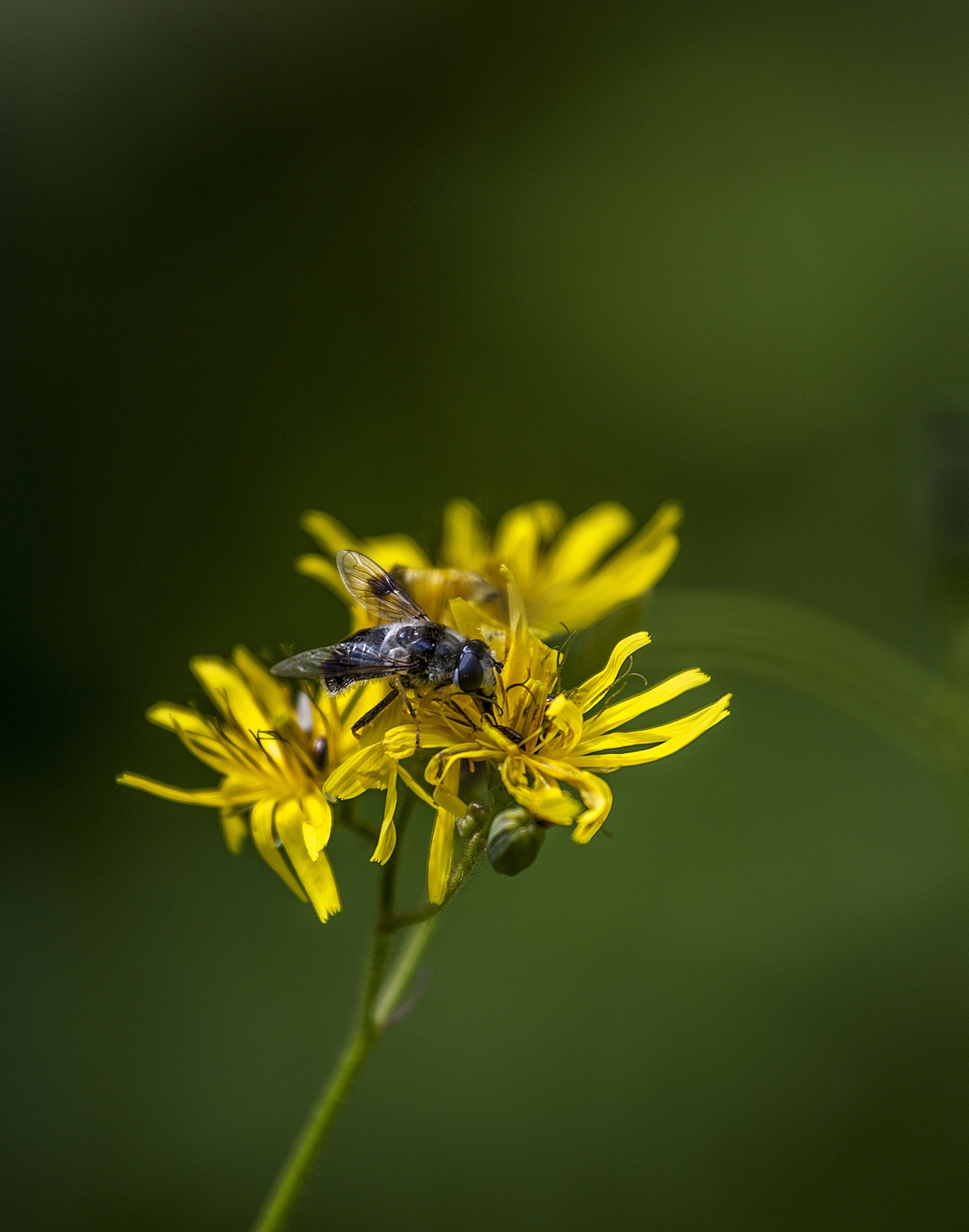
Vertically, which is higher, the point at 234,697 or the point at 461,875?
the point at 234,697

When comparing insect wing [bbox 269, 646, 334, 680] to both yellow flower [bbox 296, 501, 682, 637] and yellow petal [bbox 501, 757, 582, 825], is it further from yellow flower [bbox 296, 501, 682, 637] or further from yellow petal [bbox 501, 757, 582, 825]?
yellow petal [bbox 501, 757, 582, 825]

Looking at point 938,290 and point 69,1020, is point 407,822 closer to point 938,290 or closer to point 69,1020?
point 69,1020

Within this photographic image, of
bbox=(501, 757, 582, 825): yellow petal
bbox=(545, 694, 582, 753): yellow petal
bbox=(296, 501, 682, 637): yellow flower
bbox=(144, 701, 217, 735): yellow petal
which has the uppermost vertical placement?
bbox=(296, 501, 682, 637): yellow flower

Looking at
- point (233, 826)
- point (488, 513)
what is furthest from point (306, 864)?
point (488, 513)

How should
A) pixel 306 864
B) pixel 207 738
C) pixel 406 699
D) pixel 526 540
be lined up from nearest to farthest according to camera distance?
pixel 306 864 < pixel 406 699 < pixel 207 738 < pixel 526 540

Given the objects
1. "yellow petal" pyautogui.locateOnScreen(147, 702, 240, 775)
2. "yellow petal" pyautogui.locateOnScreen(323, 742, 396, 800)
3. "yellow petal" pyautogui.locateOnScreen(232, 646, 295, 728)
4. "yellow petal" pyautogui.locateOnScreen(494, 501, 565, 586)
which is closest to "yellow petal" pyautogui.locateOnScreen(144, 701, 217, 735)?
"yellow petal" pyautogui.locateOnScreen(147, 702, 240, 775)

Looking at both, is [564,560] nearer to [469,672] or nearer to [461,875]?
[469,672]
